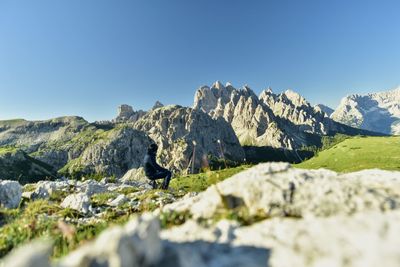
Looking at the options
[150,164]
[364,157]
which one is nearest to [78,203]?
[150,164]

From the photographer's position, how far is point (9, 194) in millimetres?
18391

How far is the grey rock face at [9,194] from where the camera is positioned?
18016mm

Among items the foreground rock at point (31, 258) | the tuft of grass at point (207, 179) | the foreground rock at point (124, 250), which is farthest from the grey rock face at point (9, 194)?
the foreground rock at point (31, 258)

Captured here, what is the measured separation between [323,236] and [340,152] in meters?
190

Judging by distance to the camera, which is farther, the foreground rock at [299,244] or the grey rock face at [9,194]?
the grey rock face at [9,194]

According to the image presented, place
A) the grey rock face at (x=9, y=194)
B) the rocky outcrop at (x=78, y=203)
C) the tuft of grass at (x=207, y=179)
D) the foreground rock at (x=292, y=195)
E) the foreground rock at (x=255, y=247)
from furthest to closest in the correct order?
the grey rock face at (x=9, y=194), the rocky outcrop at (x=78, y=203), the tuft of grass at (x=207, y=179), the foreground rock at (x=292, y=195), the foreground rock at (x=255, y=247)

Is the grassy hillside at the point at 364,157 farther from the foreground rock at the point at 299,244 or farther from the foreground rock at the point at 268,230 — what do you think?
the foreground rock at the point at 299,244

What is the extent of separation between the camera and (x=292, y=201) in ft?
23.1

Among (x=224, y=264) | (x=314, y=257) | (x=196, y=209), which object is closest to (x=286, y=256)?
(x=314, y=257)

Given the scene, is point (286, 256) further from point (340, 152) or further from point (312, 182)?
point (340, 152)

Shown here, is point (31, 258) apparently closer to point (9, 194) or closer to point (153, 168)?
point (9, 194)

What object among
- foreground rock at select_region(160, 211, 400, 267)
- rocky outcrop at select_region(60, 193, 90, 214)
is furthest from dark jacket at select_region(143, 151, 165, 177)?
foreground rock at select_region(160, 211, 400, 267)

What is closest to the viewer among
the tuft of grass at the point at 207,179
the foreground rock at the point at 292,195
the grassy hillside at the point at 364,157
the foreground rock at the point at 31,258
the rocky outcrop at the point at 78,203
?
the foreground rock at the point at 31,258

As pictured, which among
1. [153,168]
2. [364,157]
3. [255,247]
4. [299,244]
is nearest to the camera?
[299,244]
